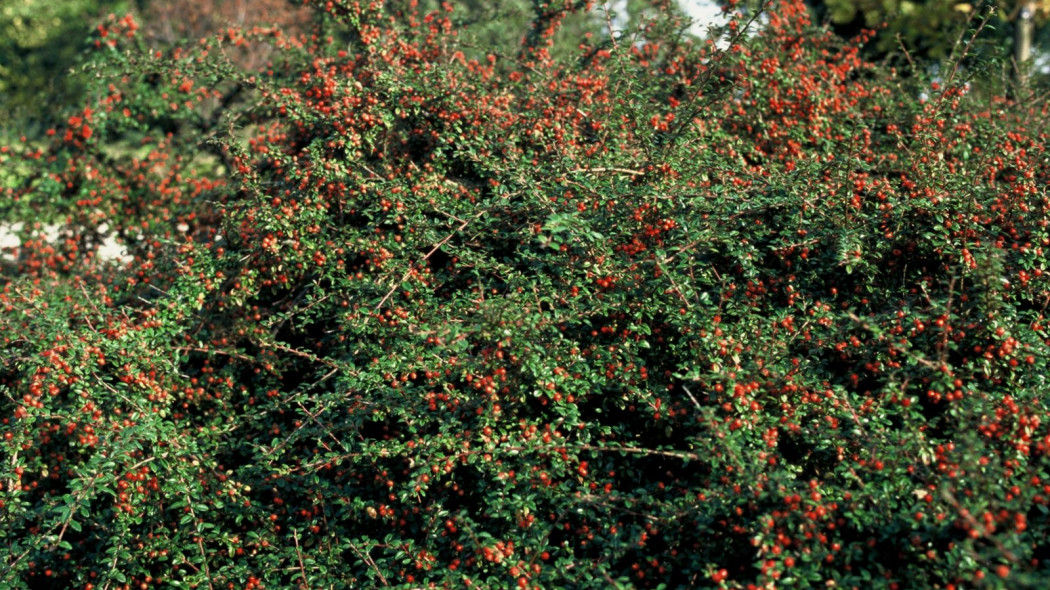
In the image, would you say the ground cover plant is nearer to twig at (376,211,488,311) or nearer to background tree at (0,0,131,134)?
twig at (376,211,488,311)

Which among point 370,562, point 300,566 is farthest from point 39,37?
point 370,562

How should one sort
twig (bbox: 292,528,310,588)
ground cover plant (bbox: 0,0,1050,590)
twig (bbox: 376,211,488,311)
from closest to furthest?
ground cover plant (bbox: 0,0,1050,590)
twig (bbox: 292,528,310,588)
twig (bbox: 376,211,488,311)

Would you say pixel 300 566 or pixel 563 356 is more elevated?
pixel 563 356

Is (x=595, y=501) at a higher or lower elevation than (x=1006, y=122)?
lower

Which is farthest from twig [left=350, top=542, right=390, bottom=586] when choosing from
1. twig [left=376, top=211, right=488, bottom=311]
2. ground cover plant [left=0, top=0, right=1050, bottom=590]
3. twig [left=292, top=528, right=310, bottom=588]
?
twig [left=376, top=211, right=488, bottom=311]

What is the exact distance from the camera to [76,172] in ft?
22.1

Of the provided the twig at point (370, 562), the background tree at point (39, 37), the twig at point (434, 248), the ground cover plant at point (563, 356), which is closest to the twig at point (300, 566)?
the ground cover plant at point (563, 356)

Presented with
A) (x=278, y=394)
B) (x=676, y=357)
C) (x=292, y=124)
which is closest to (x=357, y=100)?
(x=292, y=124)

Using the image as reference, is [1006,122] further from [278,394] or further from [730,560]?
[278,394]

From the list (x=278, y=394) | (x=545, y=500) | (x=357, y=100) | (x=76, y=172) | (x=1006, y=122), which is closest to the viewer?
(x=545, y=500)

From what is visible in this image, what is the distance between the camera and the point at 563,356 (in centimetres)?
367

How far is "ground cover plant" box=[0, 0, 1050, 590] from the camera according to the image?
319 centimetres

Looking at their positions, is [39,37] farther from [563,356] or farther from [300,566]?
[563,356]

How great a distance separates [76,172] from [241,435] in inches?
130
